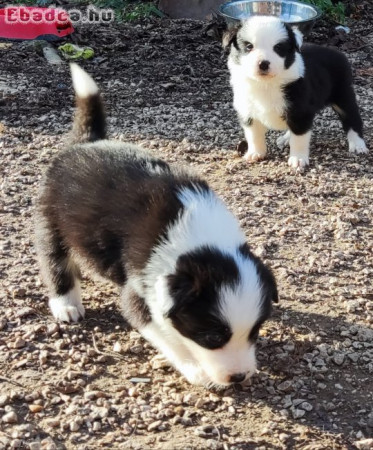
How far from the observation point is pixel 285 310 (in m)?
4.43

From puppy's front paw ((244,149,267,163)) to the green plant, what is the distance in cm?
437

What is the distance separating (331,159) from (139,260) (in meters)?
3.51

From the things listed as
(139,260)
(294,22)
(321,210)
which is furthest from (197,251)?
(294,22)

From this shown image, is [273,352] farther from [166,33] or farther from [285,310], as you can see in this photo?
[166,33]

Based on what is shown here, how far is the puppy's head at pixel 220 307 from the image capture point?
3273 millimetres

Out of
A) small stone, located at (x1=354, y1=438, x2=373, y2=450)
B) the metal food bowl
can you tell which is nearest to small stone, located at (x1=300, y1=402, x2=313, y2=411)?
small stone, located at (x1=354, y1=438, x2=373, y2=450)

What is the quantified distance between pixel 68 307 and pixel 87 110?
42.8 inches

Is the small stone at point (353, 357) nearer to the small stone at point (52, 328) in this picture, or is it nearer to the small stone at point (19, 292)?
the small stone at point (52, 328)

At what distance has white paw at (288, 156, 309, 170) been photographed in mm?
6426

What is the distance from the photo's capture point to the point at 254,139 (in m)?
6.62

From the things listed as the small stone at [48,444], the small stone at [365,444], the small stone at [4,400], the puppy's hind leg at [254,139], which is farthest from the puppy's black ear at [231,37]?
the small stone at [48,444]

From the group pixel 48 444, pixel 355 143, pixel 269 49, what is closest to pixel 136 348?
pixel 48 444

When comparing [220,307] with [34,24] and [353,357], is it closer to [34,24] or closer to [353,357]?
[353,357]

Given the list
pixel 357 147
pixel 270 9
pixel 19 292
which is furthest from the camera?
pixel 270 9
